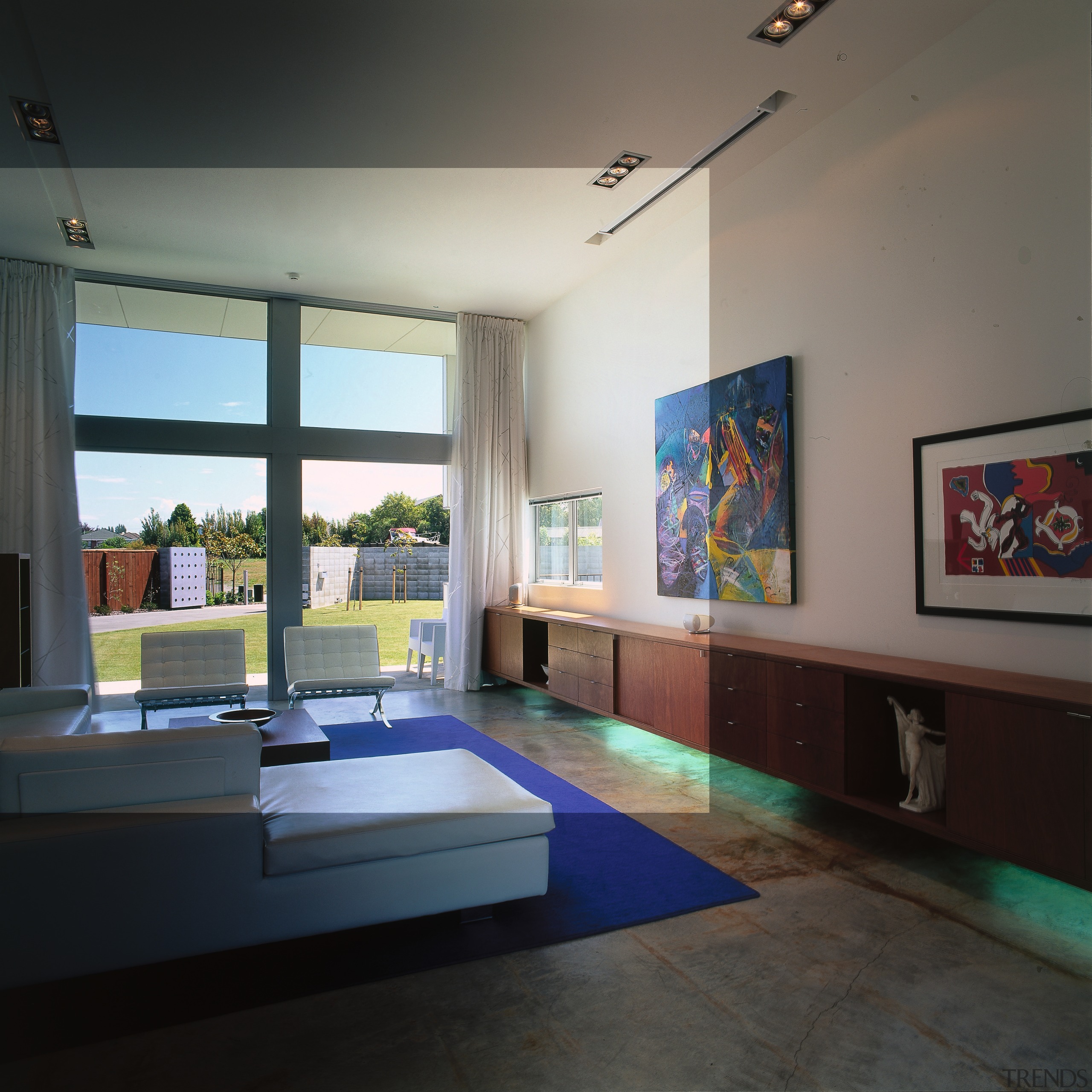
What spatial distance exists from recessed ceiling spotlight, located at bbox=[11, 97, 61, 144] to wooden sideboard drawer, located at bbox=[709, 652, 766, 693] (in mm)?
4375

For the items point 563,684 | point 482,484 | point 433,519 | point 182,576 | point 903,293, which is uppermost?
point 903,293

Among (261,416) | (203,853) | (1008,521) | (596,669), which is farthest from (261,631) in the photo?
(1008,521)

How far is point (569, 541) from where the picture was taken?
677cm

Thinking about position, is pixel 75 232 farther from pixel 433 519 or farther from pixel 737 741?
pixel 737 741

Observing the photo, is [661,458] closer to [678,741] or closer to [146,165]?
[678,741]

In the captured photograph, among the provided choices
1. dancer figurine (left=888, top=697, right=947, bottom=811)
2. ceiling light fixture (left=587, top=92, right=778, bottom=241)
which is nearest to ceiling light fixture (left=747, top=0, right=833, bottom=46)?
ceiling light fixture (left=587, top=92, right=778, bottom=241)

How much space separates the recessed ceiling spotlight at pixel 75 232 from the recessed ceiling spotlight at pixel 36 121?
1015 millimetres

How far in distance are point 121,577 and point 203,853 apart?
4782 mm

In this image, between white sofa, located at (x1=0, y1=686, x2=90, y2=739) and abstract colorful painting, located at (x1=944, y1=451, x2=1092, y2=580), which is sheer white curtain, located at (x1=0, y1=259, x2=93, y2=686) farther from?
abstract colorful painting, located at (x1=944, y1=451, x2=1092, y2=580)

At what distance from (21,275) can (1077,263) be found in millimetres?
6663

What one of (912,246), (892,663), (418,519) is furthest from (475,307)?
(892,663)

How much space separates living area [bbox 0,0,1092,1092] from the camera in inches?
82.3

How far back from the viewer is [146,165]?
4406 millimetres

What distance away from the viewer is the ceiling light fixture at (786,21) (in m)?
3.08
